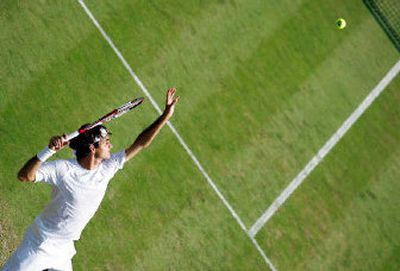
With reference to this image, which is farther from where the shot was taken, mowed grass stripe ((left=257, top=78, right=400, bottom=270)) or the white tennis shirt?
mowed grass stripe ((left=257, top=78, right=400, bottom=270))

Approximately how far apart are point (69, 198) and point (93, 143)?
0.72 metres

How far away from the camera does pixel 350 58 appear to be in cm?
1413

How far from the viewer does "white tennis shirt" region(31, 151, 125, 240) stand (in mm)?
7102

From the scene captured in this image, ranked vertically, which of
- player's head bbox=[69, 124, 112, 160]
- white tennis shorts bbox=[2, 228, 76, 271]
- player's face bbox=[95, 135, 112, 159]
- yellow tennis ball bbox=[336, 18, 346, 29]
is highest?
player's head bbox=[69, 124, 112, 160]

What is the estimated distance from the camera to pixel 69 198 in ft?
23.6

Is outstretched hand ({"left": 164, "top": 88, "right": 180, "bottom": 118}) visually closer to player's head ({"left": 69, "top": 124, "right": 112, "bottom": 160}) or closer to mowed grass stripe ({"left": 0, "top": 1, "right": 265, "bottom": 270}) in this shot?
player's head ({"left": 69, "top": 124, "right": 112, "bottom": 160})

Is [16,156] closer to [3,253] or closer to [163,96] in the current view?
[3,253]

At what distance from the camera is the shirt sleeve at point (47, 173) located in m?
6.76

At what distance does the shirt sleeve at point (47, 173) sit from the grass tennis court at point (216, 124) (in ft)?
8.11

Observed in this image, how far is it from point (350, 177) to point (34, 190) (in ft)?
21.7

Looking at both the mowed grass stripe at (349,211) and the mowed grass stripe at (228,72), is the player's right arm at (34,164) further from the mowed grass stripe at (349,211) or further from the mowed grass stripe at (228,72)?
the mowed grass stripe at (349,211)

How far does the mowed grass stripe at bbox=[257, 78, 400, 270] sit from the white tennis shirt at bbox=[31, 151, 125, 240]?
4576mm

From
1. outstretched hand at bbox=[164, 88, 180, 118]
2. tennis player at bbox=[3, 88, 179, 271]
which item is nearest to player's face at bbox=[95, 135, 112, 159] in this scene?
tennis player at bbox=[3, 88, 179, 271]

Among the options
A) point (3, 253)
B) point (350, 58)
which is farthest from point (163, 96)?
point (350, 58)
